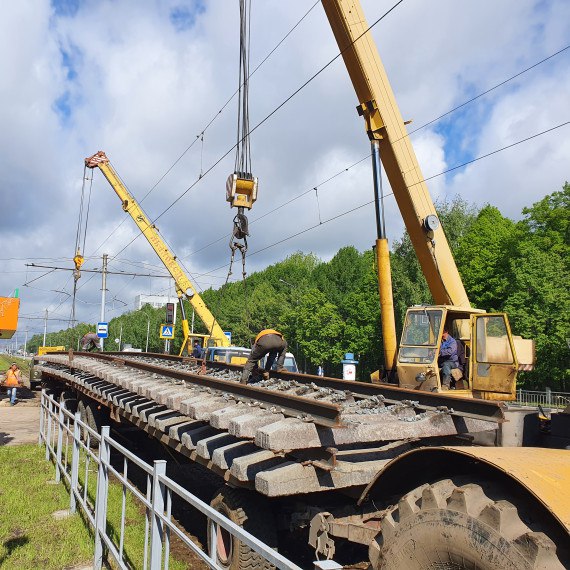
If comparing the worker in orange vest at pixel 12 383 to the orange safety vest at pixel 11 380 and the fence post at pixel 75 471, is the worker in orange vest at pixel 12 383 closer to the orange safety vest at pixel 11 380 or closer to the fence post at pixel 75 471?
the orange safety vest at pixel 11 380

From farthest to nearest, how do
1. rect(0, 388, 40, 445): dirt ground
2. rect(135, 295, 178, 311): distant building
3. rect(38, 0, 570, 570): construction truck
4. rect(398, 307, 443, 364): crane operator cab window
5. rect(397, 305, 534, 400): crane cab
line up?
rect(135, 295, 178, 311): distant building → rect(0, 388, 40, 445): dirt ground → rect(398, 307, 443, 364): crane operator cab window → rect(397, 305, 534, 400): crane cab → rect(38, 0, 570, 570): construction truck

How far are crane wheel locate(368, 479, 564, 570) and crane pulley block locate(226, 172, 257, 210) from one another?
24.6 feet

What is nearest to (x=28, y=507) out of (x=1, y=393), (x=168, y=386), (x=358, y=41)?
(x=168, y=386)

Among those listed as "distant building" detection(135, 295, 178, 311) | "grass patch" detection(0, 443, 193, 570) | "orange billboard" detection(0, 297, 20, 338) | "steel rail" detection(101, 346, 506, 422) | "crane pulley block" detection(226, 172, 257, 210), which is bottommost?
"grass patch" detection(0, 443, 193, 570)

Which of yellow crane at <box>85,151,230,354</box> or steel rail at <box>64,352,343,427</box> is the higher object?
yellow crane at <box>85,151,230,354</box>

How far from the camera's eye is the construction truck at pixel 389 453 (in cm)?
240

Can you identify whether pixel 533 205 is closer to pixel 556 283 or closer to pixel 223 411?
pixel 556 283

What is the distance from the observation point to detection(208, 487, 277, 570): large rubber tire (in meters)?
4.41

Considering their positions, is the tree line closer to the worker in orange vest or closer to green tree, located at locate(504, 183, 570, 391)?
green tree, located at locate(504, 183, 570, 391)

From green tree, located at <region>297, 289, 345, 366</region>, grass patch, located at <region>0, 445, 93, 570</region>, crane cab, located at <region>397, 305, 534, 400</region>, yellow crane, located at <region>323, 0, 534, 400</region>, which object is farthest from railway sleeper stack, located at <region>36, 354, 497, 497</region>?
green tree, located at <region>297, 289, 345, 366</region>

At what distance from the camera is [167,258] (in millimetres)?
27547

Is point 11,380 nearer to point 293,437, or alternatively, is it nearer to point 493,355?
point 493,355

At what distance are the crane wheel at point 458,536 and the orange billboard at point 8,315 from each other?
12555mm

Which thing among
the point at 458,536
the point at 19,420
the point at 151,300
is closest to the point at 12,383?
the point at 19,420
